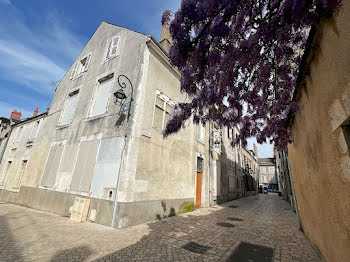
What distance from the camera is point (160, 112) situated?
7949 millimetres

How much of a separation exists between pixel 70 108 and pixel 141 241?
9343 mm

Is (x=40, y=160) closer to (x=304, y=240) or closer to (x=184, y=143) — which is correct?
(x=184, y=143)

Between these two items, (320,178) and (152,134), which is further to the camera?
(152,134)

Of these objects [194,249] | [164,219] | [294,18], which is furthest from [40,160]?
[294,18]

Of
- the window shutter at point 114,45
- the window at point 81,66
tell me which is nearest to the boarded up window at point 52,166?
the window at point 81,66

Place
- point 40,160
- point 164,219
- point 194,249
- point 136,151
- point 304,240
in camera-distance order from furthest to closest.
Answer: point 40,160 → point 164,219 → point 136,151 → point 304,240 → point 194,249

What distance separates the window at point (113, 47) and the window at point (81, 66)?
2.01 meters

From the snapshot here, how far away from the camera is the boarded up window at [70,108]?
32.4 ft

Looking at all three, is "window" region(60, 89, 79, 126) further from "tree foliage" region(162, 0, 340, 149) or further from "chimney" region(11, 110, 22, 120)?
"chimney" region(11, 110, 22, 120)

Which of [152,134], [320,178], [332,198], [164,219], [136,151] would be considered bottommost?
[164,219]

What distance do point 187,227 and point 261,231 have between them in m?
2.54

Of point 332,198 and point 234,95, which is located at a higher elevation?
point 234,95

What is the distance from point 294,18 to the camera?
2111mm

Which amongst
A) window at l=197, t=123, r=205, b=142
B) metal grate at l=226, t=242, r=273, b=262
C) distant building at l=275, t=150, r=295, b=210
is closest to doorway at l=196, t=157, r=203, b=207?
window at l=197, t=123, r=205, b=142
